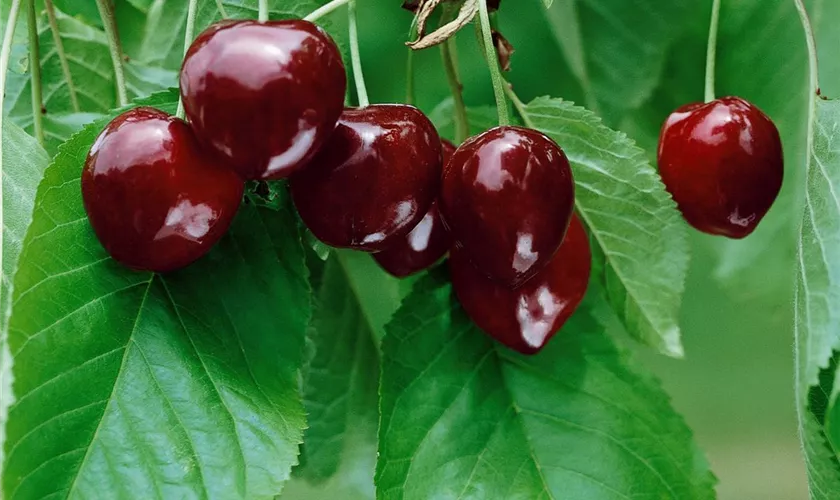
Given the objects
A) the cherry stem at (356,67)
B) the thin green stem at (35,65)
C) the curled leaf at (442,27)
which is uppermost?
the curled leaf at (442,27)

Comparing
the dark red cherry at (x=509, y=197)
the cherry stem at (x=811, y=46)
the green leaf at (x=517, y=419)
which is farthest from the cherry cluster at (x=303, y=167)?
the cherry stem at (x=811, y=46)

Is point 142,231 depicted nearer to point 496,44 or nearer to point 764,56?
point 496,44

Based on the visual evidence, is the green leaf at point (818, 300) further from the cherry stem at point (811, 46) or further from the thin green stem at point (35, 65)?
the thin green stem at point (35, 65)

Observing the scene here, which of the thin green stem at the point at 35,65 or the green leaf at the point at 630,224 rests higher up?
the thin green stem at the point at 35,65

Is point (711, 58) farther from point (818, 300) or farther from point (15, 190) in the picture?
point (15, 190)

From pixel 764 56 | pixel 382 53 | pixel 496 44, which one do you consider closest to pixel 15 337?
pixel 496 44

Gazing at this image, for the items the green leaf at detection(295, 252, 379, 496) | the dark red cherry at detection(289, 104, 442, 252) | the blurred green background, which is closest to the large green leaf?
the green leaf at detection(295, 252, 379, 496)
